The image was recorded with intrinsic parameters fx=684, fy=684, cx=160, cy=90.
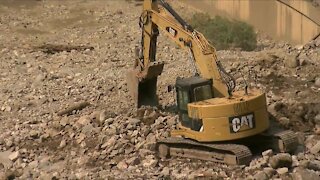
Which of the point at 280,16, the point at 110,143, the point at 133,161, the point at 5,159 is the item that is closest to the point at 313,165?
the point at 133,161

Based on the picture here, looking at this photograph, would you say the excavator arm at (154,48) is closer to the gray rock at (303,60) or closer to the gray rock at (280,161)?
the gray rock at (280,161)

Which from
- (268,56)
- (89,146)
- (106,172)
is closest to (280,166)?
(106,172)

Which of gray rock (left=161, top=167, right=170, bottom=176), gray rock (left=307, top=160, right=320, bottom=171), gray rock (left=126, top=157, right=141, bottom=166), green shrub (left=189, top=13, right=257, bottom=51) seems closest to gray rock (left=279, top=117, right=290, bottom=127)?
gray rock (left=307, top=160, right=320, bottom=171)

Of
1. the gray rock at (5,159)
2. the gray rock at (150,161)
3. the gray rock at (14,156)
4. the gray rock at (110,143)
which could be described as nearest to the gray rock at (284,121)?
the gray rock at (150,161)

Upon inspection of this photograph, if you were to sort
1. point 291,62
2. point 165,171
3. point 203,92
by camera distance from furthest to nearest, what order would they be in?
1. point 291,62
2. point 203,92
3. point 165,171

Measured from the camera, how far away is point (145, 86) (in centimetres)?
1252

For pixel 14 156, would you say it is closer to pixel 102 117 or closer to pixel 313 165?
pixel 102 117

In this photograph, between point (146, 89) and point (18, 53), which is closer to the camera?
point (146, 89)

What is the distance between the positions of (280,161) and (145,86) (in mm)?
3643

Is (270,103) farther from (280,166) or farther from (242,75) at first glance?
(280,166)

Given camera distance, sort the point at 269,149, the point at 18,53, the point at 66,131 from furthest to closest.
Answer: the point at 18,53
the point at 66,131
the point at 269,149

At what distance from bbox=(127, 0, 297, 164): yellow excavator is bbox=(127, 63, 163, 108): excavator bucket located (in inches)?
34.2

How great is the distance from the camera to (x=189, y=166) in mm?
10031

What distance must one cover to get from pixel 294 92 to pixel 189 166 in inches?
150
